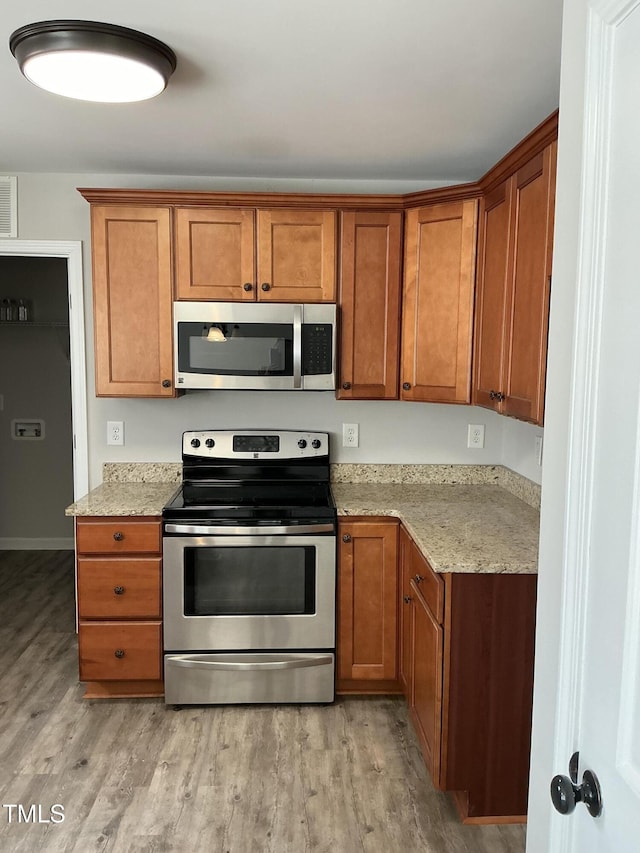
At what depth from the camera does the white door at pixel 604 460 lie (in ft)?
2.82

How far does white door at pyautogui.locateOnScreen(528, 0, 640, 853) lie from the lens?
0.86 m

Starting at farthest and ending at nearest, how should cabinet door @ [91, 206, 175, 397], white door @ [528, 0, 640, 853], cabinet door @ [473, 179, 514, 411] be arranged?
1. cabinet door @ [91, 206, 175, 397]
2. cabinet door @ [473, 179, 514, 411]
3. white door @ [528, 0, 640, 853]

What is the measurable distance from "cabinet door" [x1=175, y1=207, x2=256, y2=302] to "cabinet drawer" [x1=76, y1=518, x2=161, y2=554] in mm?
1040

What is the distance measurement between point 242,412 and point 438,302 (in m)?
1.14

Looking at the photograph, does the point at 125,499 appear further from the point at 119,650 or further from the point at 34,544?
the point at 34,544

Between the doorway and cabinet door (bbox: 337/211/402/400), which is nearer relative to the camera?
cabinet door (bbox: 337/211/402/400)

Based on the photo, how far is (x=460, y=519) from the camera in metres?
2.73

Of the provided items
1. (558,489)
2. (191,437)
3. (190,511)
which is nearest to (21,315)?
(191,437)

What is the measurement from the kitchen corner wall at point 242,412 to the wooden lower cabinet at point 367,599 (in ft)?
2.17

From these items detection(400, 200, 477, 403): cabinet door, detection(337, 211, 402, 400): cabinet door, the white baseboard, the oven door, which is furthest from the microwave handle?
the white baseboard

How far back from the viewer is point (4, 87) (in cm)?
228

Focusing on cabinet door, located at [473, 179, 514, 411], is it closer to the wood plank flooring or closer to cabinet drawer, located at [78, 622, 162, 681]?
the wood plank flooring

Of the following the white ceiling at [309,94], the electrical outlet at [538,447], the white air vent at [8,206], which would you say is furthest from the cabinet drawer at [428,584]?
the white air vent at [8,206]

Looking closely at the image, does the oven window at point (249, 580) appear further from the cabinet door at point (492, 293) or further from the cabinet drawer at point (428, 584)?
the cabinet door at point (492, 293)
